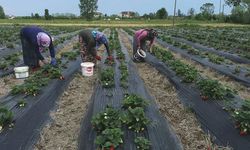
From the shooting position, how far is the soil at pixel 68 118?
17.1 ft

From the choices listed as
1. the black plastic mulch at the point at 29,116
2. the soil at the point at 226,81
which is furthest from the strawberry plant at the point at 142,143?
the soil at the point at 226,81

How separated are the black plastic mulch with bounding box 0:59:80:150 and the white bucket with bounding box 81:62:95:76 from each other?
73cm

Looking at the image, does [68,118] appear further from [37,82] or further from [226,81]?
[226,81]

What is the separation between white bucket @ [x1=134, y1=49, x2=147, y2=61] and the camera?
11636 millimetres

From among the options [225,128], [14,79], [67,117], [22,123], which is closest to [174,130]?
[225,128]

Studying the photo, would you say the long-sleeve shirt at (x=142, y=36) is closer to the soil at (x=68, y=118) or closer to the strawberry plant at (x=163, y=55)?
the strawberry plant at (x=163, y=55)

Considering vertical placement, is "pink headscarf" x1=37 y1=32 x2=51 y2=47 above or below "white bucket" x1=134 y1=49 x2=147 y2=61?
above

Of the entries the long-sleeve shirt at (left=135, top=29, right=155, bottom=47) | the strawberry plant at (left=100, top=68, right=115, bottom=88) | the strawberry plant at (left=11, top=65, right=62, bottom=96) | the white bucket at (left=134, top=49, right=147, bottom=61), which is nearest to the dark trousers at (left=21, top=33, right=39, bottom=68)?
the strawberry plant at (left=11, top=65, right=62, bottom=96)

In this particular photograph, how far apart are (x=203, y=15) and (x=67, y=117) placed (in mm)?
64578

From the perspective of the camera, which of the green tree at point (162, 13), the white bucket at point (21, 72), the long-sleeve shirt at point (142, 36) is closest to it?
the white bucket at point (21, 72)

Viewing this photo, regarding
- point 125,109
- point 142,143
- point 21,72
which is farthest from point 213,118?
point 21,72

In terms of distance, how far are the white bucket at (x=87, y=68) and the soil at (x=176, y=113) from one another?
1.66 metres

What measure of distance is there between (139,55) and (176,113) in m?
5.39

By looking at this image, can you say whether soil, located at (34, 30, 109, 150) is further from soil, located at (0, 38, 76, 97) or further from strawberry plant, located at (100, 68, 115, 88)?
soil, located at (0, 38, 76, 97)
